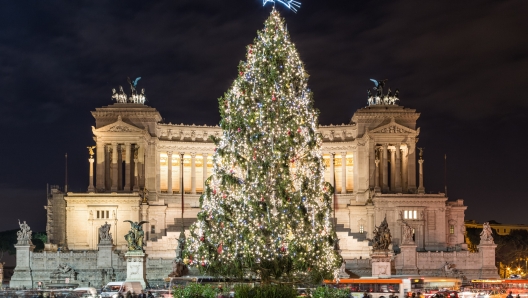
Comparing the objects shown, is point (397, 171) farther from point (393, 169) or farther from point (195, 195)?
point (195, 195)

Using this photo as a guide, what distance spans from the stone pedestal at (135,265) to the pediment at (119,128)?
41.2m

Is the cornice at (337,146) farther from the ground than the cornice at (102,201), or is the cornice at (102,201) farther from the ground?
the cornice at (337,146)

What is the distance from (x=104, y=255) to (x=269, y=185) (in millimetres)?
49556

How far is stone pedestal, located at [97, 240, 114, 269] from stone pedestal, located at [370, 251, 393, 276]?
90.3 feet

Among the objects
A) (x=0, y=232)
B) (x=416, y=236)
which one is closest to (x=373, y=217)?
(x=416, y=236)

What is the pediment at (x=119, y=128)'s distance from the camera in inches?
4434

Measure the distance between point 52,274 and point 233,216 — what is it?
164 ft

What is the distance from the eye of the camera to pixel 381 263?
80.2 m

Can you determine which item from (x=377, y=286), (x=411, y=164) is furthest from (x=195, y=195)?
(x=377, y=286)

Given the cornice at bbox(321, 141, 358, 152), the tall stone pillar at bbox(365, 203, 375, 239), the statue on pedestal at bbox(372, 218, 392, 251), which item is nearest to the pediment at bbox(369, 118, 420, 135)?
the cornice at bbox(321, 141, 358, 152)

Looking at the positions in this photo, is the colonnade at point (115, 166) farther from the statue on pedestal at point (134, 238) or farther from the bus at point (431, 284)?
the bus at point (431, 284)

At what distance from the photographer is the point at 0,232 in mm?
148875

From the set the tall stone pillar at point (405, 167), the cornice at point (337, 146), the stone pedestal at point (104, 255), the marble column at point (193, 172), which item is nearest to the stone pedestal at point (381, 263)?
the stone pedestal at point (104, 255)

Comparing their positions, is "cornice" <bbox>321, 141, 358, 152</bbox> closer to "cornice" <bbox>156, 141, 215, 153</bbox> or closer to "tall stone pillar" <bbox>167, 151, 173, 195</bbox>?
"cornice" <bbox>156, 141, 215, 153</bbox>
